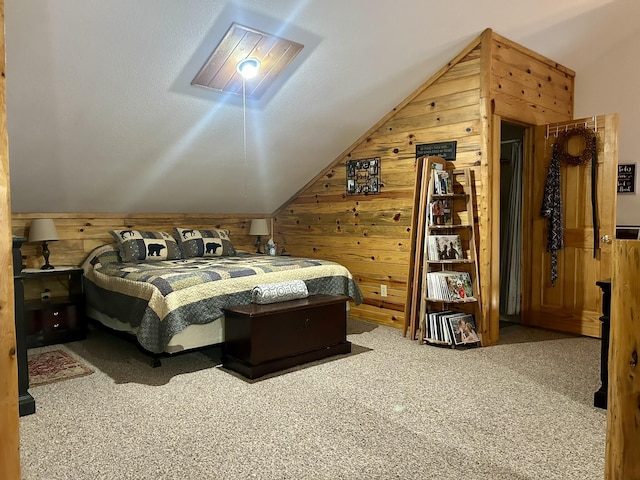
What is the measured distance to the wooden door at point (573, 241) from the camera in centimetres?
400

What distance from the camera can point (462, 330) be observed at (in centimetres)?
378

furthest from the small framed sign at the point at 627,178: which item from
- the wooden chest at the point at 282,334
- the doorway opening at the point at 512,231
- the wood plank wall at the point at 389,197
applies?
the wooden chest at the point at 282,334

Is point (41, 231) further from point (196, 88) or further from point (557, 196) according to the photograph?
point (557, 196)

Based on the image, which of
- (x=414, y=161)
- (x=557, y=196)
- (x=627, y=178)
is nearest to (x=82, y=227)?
(x=414, y=161)

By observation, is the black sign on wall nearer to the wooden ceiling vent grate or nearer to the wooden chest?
the wooden ceiling vent grate

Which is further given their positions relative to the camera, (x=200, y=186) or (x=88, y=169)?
(x=200, y=186)

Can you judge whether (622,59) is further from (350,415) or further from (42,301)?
(42,301)

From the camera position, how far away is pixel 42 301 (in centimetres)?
420

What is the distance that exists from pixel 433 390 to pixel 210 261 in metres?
2.31

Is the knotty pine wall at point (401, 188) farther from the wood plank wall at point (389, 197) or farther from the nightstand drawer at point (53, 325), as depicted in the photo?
the nightstand drawer at point (53, 325)

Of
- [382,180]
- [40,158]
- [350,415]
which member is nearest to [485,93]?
[382,180]

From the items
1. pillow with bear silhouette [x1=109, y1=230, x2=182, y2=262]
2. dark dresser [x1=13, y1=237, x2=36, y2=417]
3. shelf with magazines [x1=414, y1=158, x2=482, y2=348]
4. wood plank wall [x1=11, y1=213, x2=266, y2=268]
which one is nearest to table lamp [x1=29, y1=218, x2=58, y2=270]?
wood plank wall [x1=11, y1=213, x2=266, y2=268]

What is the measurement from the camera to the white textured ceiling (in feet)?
9.51

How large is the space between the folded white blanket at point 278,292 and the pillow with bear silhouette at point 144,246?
4.34 feet
